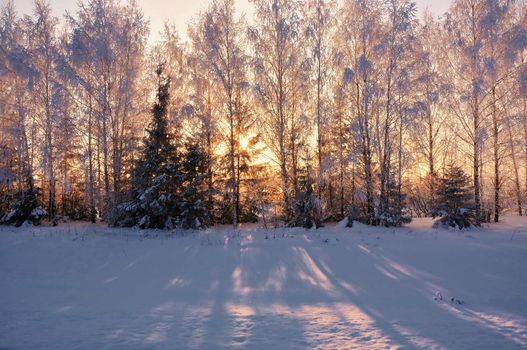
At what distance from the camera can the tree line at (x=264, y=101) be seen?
48.1ft

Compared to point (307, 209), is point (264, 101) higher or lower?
higher

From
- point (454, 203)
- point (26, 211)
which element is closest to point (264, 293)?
point (454, 203)

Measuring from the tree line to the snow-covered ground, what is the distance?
4.63 meters

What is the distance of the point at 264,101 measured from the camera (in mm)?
15883

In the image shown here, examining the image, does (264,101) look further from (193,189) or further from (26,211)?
(26,211)

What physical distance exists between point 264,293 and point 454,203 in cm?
1168

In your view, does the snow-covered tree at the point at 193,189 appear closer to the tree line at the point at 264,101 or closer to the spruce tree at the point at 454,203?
the tree line at the point at 264,101

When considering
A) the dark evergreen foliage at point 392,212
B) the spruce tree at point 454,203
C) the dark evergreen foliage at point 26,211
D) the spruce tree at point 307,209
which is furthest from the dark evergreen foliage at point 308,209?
the dark evergreen foliage at point 26,211

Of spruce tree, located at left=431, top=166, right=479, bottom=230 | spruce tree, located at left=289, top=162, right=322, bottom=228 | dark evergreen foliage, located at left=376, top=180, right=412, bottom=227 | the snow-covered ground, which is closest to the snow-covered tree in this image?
the snow-covered ground

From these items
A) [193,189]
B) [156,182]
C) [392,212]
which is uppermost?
[156,182]

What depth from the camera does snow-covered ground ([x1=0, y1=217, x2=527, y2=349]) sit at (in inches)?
159

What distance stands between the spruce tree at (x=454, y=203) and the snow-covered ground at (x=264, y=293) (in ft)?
9.37

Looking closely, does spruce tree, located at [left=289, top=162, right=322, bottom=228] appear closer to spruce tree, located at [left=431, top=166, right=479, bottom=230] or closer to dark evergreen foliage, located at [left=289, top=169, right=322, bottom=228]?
dark evergreen foliage, located at [left=289, top=169, right=322, bottom=228]

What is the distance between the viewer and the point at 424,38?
51.4 ft
